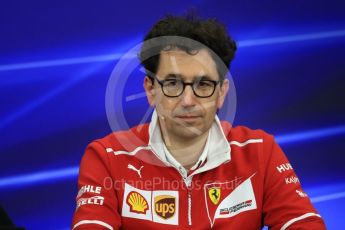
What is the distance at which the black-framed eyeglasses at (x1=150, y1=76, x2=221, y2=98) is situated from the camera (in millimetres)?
1661

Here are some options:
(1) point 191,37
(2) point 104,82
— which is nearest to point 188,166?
(1) point 191,37

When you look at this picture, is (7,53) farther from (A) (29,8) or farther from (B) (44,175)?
(B) (44,175)

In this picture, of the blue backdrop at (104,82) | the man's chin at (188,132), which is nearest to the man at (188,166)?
the man's chin at (188,132)

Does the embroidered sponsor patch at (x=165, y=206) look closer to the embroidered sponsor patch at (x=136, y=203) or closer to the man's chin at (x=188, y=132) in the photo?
the embroidered sponsor patch at (x=136, y=203)

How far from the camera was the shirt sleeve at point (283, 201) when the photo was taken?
165cm

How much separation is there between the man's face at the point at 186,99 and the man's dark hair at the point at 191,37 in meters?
0.03

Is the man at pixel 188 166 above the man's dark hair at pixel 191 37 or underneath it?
underneath

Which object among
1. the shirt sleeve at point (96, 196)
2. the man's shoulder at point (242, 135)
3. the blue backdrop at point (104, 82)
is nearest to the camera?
the shirt sleeve at point (96, 196)

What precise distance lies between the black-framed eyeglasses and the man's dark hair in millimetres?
70

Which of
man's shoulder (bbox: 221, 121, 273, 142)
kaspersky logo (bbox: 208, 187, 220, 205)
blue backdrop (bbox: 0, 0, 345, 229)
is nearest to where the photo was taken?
kaspersky logo (bbox: 208, 187, 220, 205)

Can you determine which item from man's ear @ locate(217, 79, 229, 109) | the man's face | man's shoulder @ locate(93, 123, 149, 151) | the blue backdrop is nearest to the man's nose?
the man's face

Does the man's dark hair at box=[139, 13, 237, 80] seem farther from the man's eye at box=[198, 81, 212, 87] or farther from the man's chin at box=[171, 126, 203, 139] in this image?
the man's chin at box=[171, 126, 203, 139]

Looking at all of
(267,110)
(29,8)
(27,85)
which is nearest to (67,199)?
(27,85)

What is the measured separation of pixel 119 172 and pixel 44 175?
0.83 m
